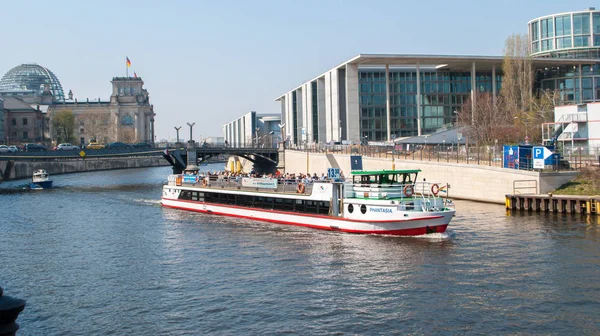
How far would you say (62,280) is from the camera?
31.8 meters

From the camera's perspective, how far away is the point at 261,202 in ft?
177

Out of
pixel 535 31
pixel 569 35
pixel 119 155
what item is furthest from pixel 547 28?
pixel 119 155

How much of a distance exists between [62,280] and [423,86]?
324 feet

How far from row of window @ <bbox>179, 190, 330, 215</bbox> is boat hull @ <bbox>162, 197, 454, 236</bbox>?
1.79ft

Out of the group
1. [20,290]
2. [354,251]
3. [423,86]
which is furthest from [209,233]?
[423,86]

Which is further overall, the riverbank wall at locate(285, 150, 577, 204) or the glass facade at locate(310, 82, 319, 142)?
the glass facade at locate(310, 82, 319, 142)

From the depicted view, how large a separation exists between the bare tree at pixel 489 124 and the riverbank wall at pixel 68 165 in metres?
79.5

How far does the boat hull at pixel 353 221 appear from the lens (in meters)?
40.7

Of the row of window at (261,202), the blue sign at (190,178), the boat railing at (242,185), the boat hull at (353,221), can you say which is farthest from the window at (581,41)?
the boat hull at (353,221)

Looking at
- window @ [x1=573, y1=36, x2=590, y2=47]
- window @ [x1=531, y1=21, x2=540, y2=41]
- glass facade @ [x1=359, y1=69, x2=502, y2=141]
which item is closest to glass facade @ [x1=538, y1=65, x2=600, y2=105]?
window @ [x1=573, y1=36, x2=590, y2=47]

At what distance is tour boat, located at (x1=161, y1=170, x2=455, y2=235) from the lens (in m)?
41.5

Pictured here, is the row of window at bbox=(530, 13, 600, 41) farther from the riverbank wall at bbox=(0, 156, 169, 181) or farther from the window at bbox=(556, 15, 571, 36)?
the riverbank wall at bbox=(0, 156, 169, 181)

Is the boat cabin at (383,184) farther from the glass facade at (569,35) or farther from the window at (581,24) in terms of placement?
the window at (581,24)

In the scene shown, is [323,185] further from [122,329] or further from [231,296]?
[122,329]
